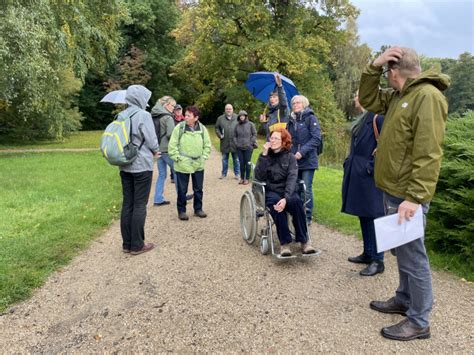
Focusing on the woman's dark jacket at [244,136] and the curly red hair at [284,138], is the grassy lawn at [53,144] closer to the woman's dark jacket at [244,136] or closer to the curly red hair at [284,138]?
the woman's dark jacket at [244,136]

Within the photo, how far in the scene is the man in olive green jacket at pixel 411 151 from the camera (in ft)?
8.54

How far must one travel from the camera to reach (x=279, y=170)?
459 centimetres

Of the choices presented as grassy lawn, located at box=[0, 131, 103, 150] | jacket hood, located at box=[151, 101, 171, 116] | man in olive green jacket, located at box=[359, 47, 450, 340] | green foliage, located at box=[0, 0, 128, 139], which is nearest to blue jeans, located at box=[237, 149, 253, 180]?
jacket hood, located at box=[151, 101, 171, 116]

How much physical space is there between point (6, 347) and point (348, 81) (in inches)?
1272

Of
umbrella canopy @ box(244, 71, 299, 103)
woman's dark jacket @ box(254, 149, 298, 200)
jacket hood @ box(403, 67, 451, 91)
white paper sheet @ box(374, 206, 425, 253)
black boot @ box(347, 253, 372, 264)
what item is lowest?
black boot @ box(347, 253, 372, 264)

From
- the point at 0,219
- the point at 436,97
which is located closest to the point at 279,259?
the point at 436,97

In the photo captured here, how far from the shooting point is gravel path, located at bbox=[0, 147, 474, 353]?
9.98ft

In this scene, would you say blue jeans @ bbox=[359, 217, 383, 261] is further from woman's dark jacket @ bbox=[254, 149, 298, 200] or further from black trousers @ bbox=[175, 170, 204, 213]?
black trousers @ bbox=[175, 170, 204, 213]

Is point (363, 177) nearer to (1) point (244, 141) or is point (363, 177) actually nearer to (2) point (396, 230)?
(2) point (396, 230)

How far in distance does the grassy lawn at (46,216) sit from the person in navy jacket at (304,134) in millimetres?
3226

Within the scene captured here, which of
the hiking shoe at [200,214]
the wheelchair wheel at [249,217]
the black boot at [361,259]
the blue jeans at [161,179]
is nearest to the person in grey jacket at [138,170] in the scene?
the wheelchair wheel at [249,217]

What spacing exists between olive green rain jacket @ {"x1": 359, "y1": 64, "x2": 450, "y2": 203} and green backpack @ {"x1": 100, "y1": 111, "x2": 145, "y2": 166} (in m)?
2.77

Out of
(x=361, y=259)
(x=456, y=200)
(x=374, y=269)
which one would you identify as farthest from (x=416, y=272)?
(x=456, y=200)

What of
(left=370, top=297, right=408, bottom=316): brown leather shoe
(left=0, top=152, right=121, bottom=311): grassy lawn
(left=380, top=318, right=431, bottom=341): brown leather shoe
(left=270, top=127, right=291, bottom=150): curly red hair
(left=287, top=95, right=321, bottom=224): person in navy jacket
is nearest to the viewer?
(left=380, top=318, right=431, bottom=341): brown leather shoe
